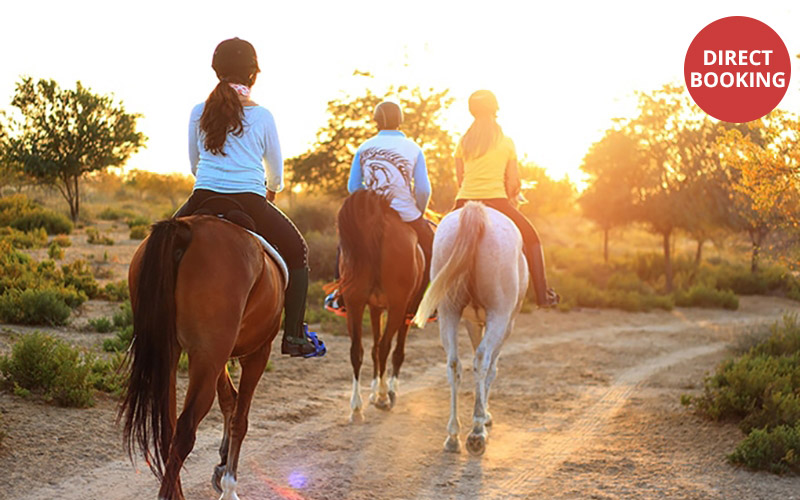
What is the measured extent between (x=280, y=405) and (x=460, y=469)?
264 centimetres

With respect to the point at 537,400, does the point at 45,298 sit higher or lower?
higher

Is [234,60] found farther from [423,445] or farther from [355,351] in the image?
[423,445]

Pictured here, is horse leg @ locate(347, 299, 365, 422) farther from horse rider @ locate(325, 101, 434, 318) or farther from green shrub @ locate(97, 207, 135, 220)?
green shrub @ locate(97, 207, 135, 220)

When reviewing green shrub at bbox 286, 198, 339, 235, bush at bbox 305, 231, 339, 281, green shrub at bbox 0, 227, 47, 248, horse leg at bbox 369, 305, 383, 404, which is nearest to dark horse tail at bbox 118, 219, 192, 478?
horse leg at bbox 369, 305, 383, 404

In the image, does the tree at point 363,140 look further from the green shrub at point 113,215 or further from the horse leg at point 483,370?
the horse leg at point 483,370

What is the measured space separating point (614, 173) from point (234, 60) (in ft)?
91.4

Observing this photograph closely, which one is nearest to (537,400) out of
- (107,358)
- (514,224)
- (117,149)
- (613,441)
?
(613,441)

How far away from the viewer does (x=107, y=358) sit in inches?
344

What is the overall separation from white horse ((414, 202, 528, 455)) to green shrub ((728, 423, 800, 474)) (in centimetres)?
223

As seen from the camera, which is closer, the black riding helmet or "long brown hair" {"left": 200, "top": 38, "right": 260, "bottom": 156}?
"long brown hair" {"left": 200, "top": 38, "right": 260, "bottom": 156}

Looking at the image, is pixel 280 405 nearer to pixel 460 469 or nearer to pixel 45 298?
pixel 460 469

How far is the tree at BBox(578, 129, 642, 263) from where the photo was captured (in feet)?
97.0

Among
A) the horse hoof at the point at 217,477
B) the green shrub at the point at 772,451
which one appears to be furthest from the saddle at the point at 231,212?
the green shrub at the point at 772,451

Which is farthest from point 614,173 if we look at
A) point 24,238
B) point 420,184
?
point 420,184
